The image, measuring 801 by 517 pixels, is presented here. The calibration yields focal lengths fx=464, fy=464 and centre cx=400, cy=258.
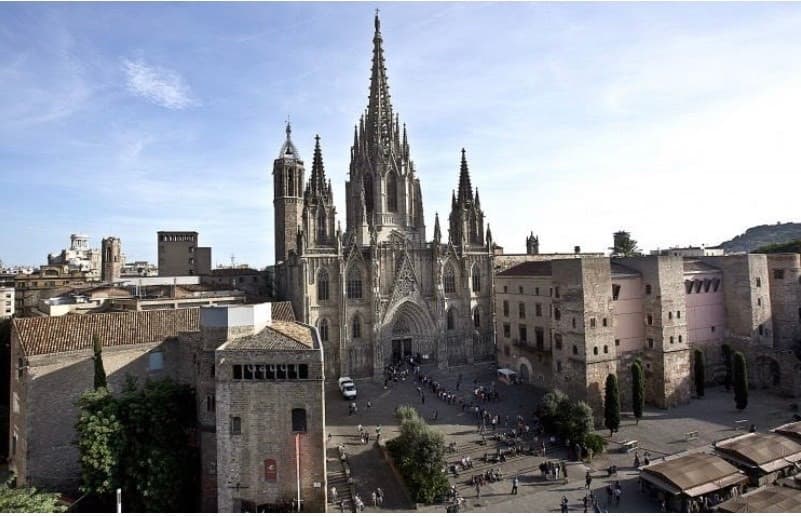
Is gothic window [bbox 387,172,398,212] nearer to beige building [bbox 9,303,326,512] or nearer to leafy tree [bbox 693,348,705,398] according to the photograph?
beige building [bbox 9,303,326,512]

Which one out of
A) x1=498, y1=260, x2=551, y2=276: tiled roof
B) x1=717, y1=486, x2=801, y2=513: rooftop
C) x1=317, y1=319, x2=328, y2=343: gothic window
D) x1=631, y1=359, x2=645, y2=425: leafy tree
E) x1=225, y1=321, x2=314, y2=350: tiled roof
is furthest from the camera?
x1=317, y1=319, x2=328, y2=343: gothic window

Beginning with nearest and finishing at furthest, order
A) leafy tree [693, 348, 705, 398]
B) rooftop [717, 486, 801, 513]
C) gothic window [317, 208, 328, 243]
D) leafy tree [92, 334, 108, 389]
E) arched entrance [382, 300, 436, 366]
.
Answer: rooftop [717, 486, 801, 513] < leafy tree [92, 334, 108, 389] < leafy tree [693, 348, 705, 398] < gothic window [317, 208, 328, 243] < arched entrance [382, 300, 436, 366]

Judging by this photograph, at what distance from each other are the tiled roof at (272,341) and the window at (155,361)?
29.4 ft

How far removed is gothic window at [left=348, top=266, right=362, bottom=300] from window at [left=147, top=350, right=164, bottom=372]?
18.9 m

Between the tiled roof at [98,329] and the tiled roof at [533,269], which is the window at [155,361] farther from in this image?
the tiled roof at [533,269]

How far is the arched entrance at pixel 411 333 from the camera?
156 ft

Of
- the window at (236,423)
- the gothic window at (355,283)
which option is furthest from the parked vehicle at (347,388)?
the window at (236,423)

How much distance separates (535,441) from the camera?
99.9ft

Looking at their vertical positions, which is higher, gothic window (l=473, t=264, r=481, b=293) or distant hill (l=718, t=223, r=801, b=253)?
distant hill (l=718, t=223, r=801, b=253)

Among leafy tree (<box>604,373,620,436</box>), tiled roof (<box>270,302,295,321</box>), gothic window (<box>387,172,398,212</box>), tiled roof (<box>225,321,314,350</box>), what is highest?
gothic window (<box>387,172,398,212</box>)

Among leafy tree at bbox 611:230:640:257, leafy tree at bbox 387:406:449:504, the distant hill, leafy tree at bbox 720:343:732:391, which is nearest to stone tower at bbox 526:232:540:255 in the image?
leafy tree at bbox 611:230:640:257

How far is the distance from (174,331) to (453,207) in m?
32.6

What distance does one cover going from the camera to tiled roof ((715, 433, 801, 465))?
25170 mm

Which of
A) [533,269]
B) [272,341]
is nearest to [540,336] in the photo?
[533,269]
